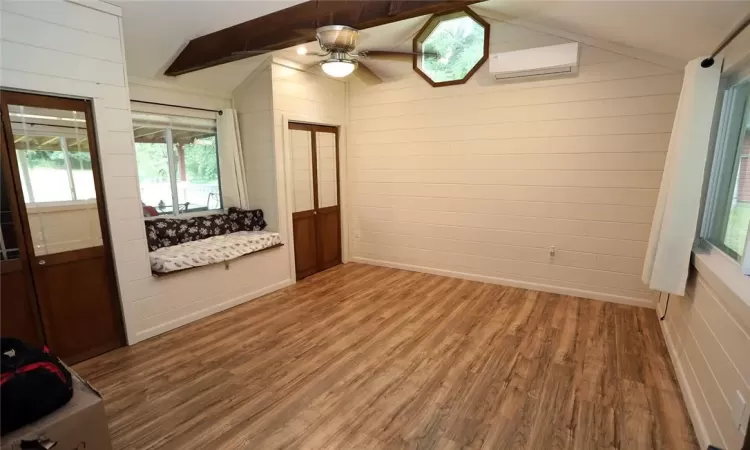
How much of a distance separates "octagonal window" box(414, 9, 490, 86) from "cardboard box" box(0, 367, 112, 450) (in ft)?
13.1

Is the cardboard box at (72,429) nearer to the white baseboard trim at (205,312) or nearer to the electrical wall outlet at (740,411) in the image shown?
the white baseboard trim at (205,312)

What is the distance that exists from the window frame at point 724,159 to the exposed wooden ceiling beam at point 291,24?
204 cm

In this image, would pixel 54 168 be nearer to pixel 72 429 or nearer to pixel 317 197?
pixel 72 429

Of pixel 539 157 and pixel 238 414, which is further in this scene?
pixel 539 157


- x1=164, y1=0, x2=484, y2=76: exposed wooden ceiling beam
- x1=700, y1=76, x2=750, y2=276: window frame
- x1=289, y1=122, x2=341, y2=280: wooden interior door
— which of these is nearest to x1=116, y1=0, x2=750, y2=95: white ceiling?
x1=164, y1=0, x2=484, y2=76: exposed wooden ceiling beam

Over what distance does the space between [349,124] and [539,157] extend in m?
2.63

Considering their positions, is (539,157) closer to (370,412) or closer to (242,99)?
(370,412)

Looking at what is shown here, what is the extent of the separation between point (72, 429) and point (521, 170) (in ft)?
13.8

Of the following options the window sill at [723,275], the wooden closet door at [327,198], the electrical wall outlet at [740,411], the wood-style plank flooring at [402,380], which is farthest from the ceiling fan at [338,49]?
the electrical wall outlet at [740,411]

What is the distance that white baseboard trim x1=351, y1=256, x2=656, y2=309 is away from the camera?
3.73m

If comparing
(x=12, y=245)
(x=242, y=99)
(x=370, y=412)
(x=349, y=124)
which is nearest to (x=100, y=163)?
(x=12, y=245)

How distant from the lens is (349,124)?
17.1 feet

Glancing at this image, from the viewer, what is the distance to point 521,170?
162 inches

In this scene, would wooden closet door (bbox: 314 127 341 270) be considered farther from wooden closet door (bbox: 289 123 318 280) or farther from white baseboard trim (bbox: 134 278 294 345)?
white baseboard trim (bbox: 134 278 294 345)
